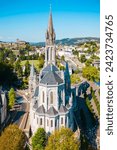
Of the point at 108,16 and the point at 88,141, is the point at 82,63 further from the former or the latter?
the point at 108,16

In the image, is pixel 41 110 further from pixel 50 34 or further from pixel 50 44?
pixel 50 34

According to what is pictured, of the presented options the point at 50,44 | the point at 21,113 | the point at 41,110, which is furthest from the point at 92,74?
the point at 41,110

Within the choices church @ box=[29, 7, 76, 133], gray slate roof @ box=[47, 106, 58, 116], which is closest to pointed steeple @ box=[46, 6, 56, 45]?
church @ box=[29, 7, 76, 133]

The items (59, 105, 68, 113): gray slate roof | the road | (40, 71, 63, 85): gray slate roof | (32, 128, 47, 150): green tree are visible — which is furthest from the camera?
the road

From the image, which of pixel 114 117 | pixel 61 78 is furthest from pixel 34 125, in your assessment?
pixel 114 117

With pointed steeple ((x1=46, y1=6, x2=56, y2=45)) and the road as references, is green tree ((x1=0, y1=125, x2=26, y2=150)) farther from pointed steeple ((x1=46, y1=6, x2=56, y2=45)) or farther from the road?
pointed steeple ((x1=46, y1=6, x2=56, y2=45))
